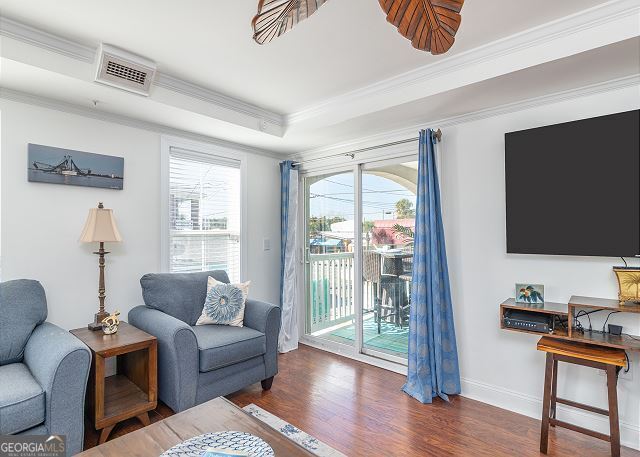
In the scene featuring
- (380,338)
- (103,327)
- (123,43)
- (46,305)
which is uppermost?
(123,43)

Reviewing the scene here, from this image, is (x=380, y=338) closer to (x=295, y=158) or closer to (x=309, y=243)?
(x=309, y=243)

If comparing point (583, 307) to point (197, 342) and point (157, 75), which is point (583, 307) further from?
point (157, 75)

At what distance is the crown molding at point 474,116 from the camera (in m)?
2.22

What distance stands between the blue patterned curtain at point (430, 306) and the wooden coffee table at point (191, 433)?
162cm

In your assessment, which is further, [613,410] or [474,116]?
[474,116]

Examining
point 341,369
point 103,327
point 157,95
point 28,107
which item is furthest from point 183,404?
point 28,107

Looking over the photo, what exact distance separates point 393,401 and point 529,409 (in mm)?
964

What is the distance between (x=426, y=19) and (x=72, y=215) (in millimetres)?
2790

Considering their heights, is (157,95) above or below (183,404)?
→ above

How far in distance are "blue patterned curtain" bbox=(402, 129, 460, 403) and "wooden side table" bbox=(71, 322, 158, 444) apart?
1.93 m

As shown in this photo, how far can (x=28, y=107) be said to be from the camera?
2.46 m

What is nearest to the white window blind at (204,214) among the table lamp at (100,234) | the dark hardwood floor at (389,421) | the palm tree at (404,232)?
the table lamp at (100,234)

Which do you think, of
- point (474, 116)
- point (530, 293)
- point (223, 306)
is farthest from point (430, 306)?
point (223, 306)

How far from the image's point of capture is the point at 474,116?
278cm
